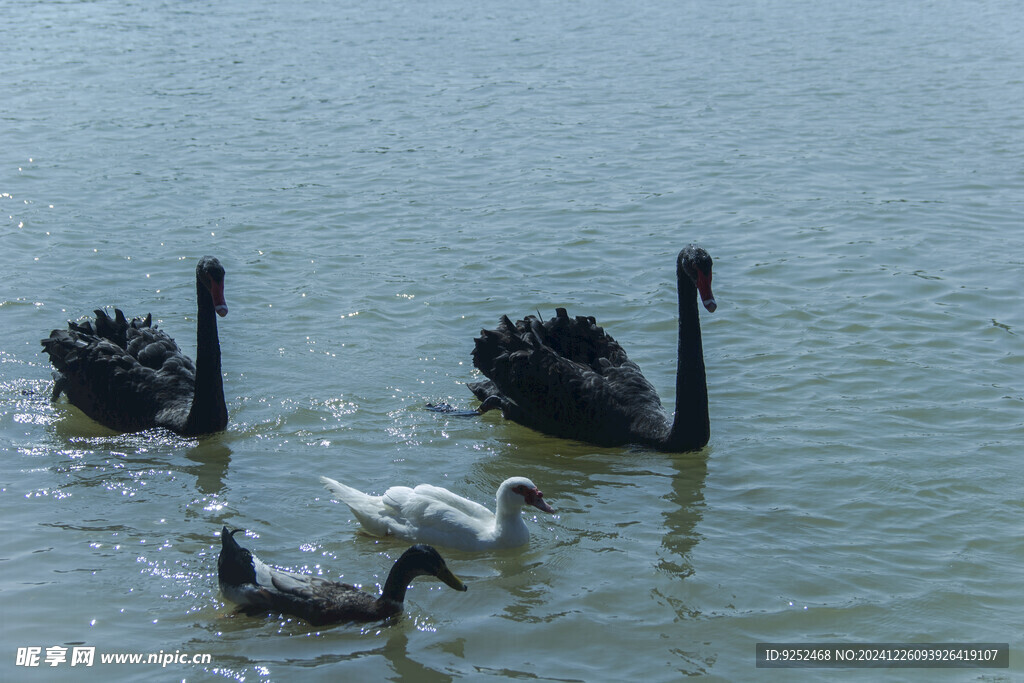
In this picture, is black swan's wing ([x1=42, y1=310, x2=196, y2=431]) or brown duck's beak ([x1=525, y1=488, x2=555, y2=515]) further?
black swan's wing ([x1=42, y1=310, x2=196, y2=431])

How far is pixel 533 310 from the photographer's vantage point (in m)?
9.60

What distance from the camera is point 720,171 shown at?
13023 mm

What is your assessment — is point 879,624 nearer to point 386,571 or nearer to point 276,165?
point 386,571

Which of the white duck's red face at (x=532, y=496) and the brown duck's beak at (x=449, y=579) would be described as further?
the white duck's red face at (x=532, y=496)

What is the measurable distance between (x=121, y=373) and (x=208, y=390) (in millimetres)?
766

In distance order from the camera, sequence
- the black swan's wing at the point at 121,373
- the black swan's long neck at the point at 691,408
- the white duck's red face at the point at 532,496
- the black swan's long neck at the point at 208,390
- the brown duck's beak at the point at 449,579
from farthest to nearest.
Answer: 1. the black swan's wing at the point at 121,373
2. the black swan's long neck at the point at 208,390
3. the black swan's long neck at the point at 691,408
4. the white duck's red face at the point at 532,496
5. the brown duck's beak at the point at 449,579

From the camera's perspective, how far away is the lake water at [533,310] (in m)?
5.46

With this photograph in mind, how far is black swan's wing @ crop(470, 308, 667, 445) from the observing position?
7426mm

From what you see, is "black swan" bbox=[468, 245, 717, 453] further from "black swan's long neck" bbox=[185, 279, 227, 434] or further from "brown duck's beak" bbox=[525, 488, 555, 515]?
"black swan's long neck" bbox=[185, 279, 227, 434]

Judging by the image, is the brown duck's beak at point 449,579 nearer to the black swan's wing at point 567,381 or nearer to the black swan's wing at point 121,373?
the black swan's wing at point 567,381

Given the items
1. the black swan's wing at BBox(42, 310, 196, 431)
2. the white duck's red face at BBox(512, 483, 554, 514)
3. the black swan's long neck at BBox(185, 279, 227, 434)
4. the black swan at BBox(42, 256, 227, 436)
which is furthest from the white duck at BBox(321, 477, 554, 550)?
the black swan's wing at BBox(42, 310, 196, 431)

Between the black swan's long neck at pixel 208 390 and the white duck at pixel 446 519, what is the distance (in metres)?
1.67

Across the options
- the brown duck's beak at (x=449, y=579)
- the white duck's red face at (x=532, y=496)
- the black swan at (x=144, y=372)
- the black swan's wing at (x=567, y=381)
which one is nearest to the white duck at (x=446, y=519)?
the white duck's red face at (x=532, y=496)

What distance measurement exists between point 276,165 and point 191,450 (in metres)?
6.92
